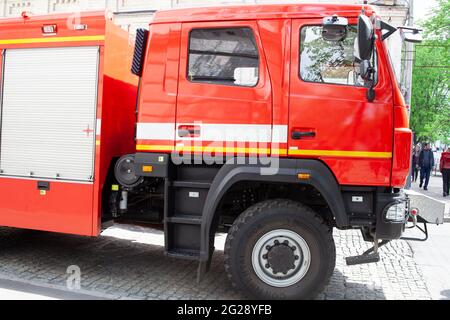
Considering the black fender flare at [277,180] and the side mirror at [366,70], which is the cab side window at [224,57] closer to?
the black fender flare at [277,180]

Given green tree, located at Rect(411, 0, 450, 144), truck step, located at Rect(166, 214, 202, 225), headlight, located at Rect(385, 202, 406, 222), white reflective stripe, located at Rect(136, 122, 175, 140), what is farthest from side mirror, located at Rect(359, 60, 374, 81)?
green tree, located at Rect(411, 0, 450, 144)

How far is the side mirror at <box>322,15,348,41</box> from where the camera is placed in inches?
156

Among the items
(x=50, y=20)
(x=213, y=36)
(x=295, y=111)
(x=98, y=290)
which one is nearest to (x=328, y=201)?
(x=295, y=111)

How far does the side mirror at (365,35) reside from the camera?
3.77 metres

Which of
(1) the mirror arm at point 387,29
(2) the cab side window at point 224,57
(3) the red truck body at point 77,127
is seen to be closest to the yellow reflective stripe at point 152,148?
(3) the red truck body at point 77,127

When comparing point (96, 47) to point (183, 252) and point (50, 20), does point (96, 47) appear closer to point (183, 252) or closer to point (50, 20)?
point (50, 20)

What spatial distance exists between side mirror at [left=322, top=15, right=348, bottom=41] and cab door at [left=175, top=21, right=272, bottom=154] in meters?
0.64

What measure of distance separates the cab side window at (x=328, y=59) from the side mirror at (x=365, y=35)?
0.83 ft

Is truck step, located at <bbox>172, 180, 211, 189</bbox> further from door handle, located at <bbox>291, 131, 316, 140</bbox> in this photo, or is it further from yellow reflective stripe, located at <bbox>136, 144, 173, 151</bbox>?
door handle, located at <bbox>291, 131, 316, 140</bbox>

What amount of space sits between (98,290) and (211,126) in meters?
2.12

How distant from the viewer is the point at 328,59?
165 inches

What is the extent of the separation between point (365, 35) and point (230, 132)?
1.51m

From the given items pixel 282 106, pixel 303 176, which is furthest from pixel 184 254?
pixel 282 106

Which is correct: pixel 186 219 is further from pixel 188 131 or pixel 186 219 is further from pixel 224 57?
pixel 224 57
